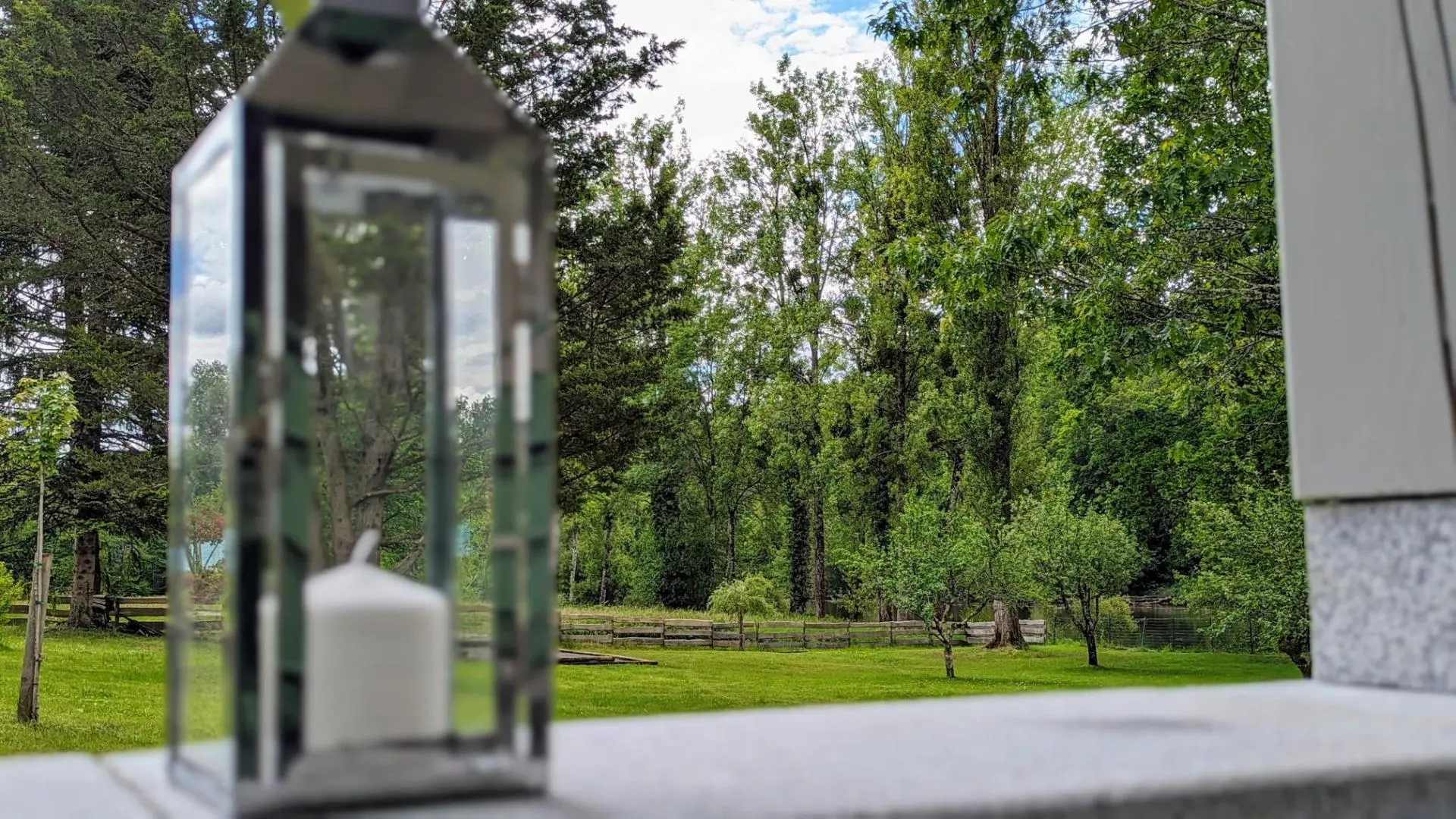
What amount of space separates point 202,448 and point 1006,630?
1907cm

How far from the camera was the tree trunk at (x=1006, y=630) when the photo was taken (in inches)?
738

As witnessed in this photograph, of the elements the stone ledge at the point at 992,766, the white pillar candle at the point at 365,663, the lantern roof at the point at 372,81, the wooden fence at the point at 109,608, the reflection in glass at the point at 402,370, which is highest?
the lantern roof at the point at 372,81

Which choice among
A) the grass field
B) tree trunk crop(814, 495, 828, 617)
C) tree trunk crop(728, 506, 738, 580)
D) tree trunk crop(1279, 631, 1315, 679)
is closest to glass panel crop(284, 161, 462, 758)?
the grass field

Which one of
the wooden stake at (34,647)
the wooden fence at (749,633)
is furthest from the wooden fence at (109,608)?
the wooden stake at (34,647)

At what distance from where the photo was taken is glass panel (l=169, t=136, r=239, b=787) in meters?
0.71

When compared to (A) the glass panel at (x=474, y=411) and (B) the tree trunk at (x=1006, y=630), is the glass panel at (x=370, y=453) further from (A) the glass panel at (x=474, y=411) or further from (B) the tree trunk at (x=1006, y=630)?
(B) the tree trunk at (x=1006, y=630)

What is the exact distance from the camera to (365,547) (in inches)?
30.5

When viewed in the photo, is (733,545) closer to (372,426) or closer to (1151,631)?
(1151,631)

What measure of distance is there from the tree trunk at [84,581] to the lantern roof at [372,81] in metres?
17.3

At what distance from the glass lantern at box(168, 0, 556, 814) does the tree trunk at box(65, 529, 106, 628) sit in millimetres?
17211

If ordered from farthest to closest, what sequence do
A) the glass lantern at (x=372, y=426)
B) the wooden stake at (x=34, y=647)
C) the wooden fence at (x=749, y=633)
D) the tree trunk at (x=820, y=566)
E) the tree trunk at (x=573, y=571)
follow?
the tree trunk at (x=573, y=571) → the tree trunk at (x=820, y=566) → the wooden fence at (x=749, y=633) → the wooden stake at (x=34, y=647) → the glass lantern at (x=372, y=426)

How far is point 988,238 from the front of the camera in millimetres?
7340

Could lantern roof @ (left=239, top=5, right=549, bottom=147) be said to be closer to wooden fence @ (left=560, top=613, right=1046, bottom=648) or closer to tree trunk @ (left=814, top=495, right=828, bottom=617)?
wooden fence @ (left=560, top=613, right=1046, bottom=648)

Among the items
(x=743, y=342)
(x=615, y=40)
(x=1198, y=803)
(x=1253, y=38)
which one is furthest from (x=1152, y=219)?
(x=743, y=342)
